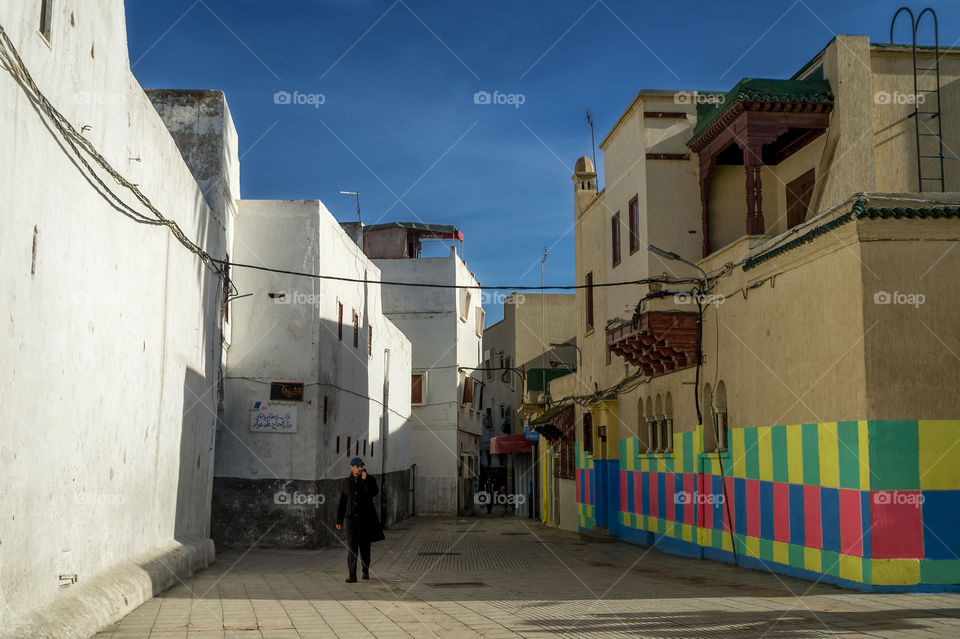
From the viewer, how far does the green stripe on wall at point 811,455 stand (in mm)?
12055

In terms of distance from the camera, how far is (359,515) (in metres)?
12.9

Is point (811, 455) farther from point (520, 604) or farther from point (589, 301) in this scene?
point (589, 301)

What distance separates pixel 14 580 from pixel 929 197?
10300mm

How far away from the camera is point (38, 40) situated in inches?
283

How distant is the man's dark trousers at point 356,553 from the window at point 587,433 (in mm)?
12590

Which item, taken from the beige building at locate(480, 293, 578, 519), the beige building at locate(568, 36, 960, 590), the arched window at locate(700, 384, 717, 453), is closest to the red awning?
the beige building at locate(480, 293, 578, 519)

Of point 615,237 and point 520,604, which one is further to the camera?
point 615,237

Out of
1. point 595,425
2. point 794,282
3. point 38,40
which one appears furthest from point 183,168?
point 595,425

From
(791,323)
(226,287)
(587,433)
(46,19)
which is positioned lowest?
(587,433)

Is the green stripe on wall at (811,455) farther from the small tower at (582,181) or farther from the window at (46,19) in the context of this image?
the small tower at (582,181)

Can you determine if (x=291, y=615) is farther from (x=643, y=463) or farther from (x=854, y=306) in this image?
(x=643, y=463)

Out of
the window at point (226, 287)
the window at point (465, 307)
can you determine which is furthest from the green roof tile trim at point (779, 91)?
the window at point (465, 307)

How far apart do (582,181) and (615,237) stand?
6.08 meters

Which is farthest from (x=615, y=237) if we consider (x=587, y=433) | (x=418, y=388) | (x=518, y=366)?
(x=518, y=366)
